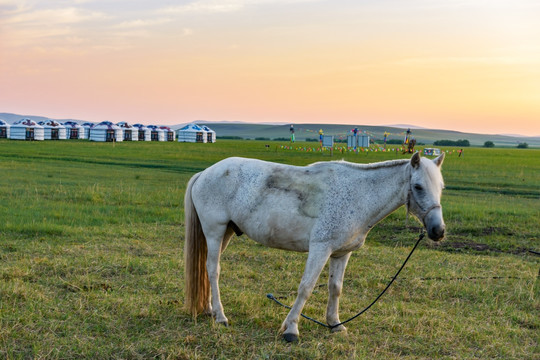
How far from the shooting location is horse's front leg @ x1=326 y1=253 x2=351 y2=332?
5.82 metres

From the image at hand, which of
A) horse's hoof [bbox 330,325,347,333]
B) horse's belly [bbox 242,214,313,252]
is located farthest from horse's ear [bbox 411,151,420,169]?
horse's hoof [bbox 330,325,347,333]

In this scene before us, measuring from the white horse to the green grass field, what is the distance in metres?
0.50

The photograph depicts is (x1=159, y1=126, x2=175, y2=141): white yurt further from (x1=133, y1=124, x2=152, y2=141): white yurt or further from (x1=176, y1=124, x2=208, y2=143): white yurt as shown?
(x1=176, y1=124, x2=208, y2=143): white yurt

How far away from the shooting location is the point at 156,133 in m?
89.0

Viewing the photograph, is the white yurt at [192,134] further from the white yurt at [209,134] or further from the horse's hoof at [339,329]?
the horse's hoof at [339,329]

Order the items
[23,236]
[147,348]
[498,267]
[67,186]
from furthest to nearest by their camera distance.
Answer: [67,186] → [23,236] → [498,267] → [147,348]

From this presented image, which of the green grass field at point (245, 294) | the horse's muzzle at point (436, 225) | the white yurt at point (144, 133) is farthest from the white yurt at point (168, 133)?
the horse's muzzle at point (436, 225)

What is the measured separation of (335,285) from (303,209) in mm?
1032

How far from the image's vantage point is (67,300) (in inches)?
251

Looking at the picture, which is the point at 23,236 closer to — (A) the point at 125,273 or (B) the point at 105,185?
(A) the point at 125,273

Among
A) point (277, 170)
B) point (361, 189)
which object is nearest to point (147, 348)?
point (277, 170)

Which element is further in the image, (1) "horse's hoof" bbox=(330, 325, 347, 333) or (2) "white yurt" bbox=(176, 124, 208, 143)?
(2) "white yurt" bbox=(176, 124, 208, 143)

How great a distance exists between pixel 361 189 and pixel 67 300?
385 centimetres

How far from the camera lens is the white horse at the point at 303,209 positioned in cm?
527
